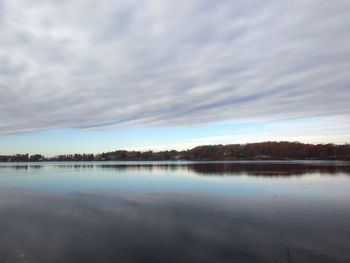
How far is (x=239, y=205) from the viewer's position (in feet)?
48.8

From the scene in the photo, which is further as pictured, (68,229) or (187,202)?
(187,202)

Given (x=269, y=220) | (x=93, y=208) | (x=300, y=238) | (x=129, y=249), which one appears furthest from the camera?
(x=93, y=208)

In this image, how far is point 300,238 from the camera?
9.35m

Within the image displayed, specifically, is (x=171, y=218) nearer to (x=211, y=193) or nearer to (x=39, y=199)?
(x=211, y=193)

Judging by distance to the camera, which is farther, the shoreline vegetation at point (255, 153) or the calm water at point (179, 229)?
the shoreline vegetation at point (255, 153)

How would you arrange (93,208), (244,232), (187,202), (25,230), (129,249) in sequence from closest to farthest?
(129,249), (244,232), (25,230), (93,208), (187,202)

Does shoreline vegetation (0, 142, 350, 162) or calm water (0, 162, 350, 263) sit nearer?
calm water (0, 162, 350, 263)

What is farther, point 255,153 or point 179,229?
point 255,153

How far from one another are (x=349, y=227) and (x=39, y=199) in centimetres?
1590

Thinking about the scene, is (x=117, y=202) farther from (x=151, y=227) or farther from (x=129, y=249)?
(x=129, y=249)

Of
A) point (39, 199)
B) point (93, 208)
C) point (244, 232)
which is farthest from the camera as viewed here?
point (39, 199)

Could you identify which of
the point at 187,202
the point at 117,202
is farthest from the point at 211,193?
the point at 117,202

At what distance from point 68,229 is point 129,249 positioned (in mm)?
3437

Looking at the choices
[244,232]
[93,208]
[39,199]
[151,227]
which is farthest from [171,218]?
[39,199]
